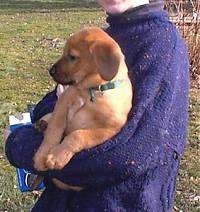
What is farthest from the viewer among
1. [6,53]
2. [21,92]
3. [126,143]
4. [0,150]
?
[6,53]

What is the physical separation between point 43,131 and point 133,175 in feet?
1.46

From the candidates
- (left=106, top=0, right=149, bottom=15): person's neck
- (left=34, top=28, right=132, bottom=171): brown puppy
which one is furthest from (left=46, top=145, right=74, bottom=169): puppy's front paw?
(left=106, top=0, right=149, bottom=15): person's neck

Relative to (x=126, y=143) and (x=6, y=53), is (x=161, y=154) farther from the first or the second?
(x=6, y=53)

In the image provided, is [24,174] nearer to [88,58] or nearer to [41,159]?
[41,159]

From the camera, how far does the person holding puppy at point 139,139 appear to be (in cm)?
257

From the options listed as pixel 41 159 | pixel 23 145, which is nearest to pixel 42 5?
pixel 23 145

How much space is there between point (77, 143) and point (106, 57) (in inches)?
14.4

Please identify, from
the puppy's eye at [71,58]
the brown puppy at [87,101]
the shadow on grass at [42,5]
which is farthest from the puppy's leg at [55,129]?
the shadow on grass at [42,5]

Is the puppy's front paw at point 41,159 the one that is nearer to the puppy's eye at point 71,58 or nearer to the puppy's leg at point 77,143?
the puppy's leg at point 77,143

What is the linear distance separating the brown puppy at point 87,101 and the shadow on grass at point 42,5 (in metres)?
15.4

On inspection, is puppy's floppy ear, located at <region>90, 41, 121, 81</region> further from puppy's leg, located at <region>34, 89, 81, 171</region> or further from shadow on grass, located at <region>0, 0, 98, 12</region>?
shadow on grass, located at <region>0, 0, 98, 12</region>

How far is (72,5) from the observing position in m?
19.1

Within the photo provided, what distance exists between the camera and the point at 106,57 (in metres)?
2.63

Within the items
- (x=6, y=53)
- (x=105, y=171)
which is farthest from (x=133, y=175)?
(x=6, y=53)
